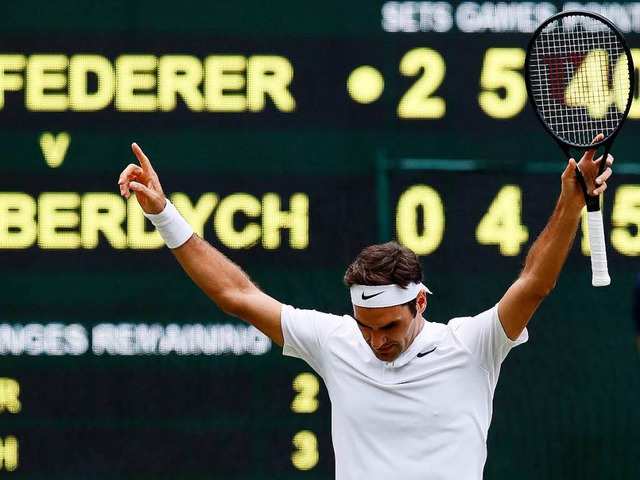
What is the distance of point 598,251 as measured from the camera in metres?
3.11

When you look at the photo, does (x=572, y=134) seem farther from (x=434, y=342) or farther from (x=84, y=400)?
(x=84, y=400)

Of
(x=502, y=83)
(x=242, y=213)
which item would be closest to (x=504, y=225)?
(x=502, y=83)

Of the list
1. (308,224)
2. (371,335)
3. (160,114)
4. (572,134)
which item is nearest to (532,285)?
(371,335)

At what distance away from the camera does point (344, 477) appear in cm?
323

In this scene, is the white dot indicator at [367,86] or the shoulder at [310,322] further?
the white dot indicator at [367,86]

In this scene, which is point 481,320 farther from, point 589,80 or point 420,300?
point 589,80

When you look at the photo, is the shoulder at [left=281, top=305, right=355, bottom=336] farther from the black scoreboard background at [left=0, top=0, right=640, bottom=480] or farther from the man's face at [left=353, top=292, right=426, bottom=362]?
the black scoreboard background at [left=0, top=0, right=640, bottom=480]

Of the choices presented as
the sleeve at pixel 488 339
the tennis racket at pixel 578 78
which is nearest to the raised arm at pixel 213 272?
the sleeve at pixel 488 339

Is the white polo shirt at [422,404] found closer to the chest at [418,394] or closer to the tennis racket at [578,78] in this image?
the chest at [418,394]

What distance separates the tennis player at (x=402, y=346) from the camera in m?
3.14

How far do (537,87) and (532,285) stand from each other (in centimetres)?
147

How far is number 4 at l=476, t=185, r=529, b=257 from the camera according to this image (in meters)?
4.78

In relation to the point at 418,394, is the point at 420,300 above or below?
above

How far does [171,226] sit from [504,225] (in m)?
1.77
